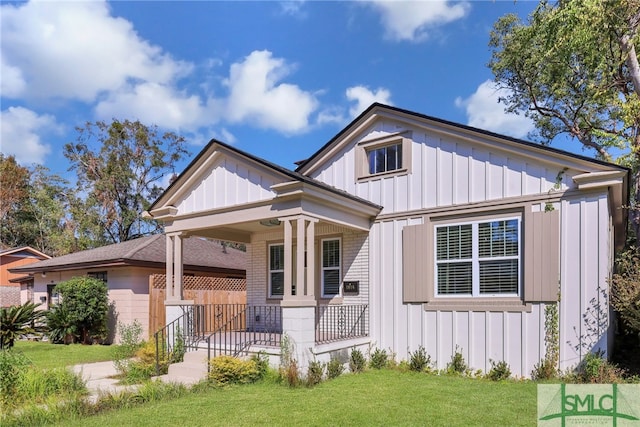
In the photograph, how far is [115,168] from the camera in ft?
95.1

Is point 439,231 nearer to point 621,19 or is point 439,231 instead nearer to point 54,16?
point 621,19

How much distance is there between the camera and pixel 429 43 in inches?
599

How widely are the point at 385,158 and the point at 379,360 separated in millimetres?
4716

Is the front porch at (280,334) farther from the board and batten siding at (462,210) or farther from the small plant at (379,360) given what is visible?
the board and batten siding at (462,210)

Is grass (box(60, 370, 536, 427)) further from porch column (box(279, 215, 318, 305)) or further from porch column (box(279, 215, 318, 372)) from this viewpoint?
porch column (box(279, 215, 318, 305))

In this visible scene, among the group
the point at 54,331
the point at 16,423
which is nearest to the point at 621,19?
the point at 16,423

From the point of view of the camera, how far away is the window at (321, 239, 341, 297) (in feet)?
35.8

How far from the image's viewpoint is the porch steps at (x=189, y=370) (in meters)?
8.49

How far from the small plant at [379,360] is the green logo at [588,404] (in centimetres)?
319

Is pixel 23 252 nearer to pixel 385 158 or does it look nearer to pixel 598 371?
pixel 385 158

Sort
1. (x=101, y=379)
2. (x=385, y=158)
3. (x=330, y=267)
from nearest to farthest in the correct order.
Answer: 1. (x=101, y=379)
2. (x=385, y=158)
3. (x=330, y=267)

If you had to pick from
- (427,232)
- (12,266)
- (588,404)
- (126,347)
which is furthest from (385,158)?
(12,266)

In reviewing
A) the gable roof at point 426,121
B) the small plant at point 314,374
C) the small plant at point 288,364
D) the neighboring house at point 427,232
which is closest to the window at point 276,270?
the neighboring house at point 427,232

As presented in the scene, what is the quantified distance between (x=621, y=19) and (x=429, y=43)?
704cm
